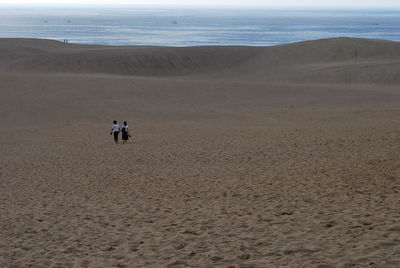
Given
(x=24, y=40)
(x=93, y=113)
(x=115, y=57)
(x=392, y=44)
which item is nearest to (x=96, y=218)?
(x=93, y=113)

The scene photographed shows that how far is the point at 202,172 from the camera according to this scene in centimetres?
1246

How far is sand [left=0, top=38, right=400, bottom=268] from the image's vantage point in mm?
6578

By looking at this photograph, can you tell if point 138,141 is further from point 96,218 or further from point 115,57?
point 115,57

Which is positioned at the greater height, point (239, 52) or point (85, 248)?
point (239, 52)

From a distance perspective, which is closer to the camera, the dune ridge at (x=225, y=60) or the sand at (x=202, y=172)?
the sand at (x=202, y=172)

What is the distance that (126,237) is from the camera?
24.2 ft

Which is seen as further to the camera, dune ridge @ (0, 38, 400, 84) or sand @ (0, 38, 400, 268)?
dune ridge @ (0, 38, 400, 84)

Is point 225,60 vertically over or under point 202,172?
over

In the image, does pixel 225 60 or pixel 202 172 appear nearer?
pixel 202 172

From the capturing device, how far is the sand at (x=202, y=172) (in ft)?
21.6

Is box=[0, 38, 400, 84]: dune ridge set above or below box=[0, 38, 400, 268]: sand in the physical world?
above

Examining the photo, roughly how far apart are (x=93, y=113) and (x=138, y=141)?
25.7ft

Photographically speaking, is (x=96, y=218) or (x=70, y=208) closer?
(x=96, y=218)

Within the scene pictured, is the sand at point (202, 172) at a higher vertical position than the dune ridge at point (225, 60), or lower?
lower
